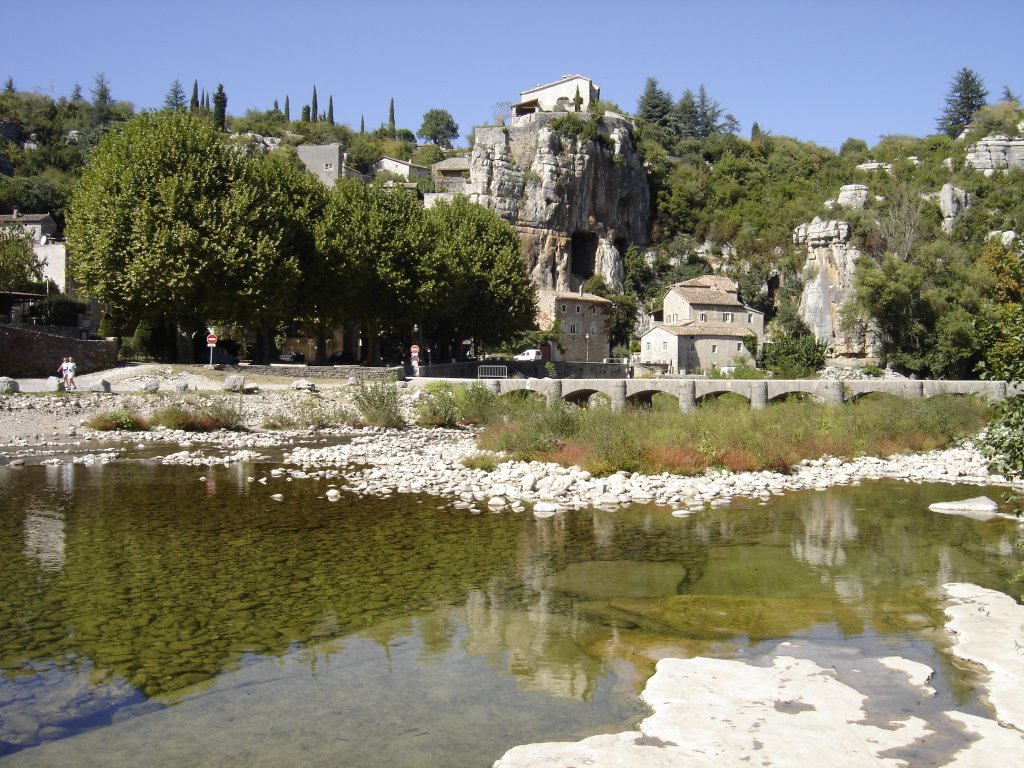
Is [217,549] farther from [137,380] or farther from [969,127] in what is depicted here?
[969,127]

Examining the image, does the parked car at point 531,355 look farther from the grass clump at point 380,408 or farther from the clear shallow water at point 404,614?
the clear shallow water at point 404,614

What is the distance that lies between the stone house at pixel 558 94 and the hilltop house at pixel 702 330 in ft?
104

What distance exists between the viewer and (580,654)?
10.1 meters

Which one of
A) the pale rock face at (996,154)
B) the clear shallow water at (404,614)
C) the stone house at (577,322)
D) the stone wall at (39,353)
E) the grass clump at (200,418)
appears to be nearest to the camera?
the clear shallow water at (404,614)

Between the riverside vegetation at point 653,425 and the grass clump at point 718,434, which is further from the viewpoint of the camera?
the riverside vegetation at point 653,425

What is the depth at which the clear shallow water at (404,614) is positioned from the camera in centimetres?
823

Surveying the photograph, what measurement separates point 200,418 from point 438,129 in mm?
111683

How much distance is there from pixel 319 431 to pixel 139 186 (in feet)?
54.1

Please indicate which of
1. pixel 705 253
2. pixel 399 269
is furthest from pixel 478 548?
pixel 705 253

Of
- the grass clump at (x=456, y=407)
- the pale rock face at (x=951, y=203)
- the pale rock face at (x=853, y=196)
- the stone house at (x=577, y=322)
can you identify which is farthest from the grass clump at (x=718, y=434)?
the pale rock face at (x=951, y=203)

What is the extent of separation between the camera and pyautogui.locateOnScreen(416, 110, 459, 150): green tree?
13625 cm

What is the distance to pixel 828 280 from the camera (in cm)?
7131

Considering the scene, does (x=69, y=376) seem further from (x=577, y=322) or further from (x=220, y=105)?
(x=220, y=105)

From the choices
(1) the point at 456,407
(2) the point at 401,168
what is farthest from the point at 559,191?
(1) the point at 456,407
